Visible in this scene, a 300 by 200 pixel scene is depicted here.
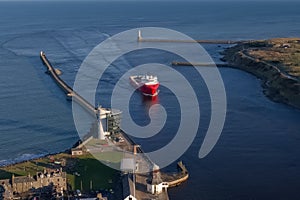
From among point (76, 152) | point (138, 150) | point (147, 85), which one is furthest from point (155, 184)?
point (147, 85)

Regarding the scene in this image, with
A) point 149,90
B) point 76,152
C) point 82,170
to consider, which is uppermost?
point 149,90

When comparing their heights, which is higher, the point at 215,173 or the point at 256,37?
the point at 256,37

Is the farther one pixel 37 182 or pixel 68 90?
pixel 68 90

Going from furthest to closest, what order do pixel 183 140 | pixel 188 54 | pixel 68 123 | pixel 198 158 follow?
pixel 188 54
pixel 68 123
pixel 183 140
pixel 198 158

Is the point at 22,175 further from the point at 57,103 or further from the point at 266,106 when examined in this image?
the point at 266,106

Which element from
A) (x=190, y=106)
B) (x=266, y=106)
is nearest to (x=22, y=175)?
(x=190, y=106)

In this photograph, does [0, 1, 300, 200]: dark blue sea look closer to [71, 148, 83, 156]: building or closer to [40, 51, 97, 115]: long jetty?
[40, 51, 97, 115]: long jetty

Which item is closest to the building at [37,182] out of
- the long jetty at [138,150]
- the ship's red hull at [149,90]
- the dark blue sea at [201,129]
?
the long jetty at [138,150]

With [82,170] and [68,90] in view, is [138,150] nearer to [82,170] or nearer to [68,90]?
[82,170]
